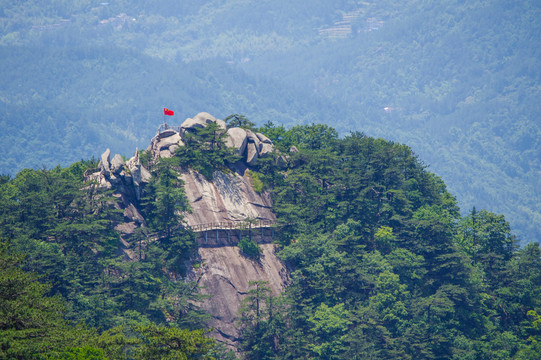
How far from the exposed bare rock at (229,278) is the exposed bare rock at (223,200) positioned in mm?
3551

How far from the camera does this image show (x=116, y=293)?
77875mm

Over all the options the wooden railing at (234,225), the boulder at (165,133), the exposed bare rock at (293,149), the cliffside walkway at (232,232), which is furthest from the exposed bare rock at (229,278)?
the boulder at (165,133)

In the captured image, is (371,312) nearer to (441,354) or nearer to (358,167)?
(441,354)

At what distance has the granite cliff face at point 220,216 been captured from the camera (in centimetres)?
8356

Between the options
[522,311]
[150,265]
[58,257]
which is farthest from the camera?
[522,311]

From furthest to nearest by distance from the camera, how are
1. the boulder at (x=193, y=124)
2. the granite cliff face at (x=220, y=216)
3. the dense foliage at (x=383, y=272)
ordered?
the boulder at (x=193, y=124)
the dense foliage at (x=383, y=272)
the granite cliff face at (x=220, y=216)

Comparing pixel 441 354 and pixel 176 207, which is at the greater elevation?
pixel 176 207

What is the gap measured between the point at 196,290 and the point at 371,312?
1880cm

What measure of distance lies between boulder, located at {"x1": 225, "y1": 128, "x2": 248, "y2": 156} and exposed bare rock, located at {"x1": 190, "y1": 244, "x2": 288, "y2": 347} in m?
11.8

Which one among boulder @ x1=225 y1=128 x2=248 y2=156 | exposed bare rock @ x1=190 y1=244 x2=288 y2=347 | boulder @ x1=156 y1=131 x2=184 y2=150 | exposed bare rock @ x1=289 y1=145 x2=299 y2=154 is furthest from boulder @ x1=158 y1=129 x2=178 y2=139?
exposed bare rock @ x1=289 y1=145 x2=299 y2=154

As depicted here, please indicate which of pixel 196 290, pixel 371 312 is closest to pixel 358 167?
pixel 371 312

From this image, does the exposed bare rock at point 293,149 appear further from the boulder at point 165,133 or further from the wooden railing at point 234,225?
the boulder at point 165,133

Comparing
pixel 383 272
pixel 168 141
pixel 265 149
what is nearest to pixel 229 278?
pixel 168 141

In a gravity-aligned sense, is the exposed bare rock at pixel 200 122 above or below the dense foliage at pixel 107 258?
above
